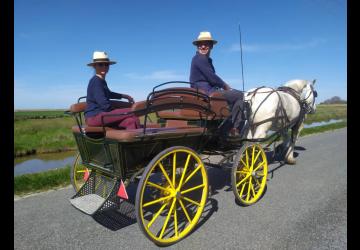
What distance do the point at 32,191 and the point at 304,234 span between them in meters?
4.35

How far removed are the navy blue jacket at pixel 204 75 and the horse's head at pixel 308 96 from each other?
11.3ft

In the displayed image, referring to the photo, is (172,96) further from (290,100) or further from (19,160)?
(19,160)

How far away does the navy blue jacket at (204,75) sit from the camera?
4.76 meters

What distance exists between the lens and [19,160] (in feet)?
45.6

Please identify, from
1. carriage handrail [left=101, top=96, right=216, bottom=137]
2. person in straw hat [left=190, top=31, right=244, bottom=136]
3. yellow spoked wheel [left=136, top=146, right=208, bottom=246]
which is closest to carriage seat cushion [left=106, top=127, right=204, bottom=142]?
carriage handrail [left=101, top=96, right=216, bottom=137]

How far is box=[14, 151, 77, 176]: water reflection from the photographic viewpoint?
11.6 metres

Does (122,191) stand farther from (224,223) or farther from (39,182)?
(39,182)

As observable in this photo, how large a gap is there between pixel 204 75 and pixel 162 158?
6.49 ft

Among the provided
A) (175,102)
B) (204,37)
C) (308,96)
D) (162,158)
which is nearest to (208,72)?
(204,37)

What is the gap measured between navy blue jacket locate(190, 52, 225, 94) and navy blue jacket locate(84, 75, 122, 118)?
1.48 metres

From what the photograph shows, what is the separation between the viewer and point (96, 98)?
3.98 m

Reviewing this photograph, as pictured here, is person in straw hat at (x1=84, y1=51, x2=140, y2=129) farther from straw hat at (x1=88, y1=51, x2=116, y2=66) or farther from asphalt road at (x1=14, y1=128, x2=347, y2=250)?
asphalt road at (x1=14, y1=128, x2=347, y2=250)

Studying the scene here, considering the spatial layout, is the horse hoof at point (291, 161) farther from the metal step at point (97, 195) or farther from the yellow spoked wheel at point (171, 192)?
the metal step at point (97, 195)
